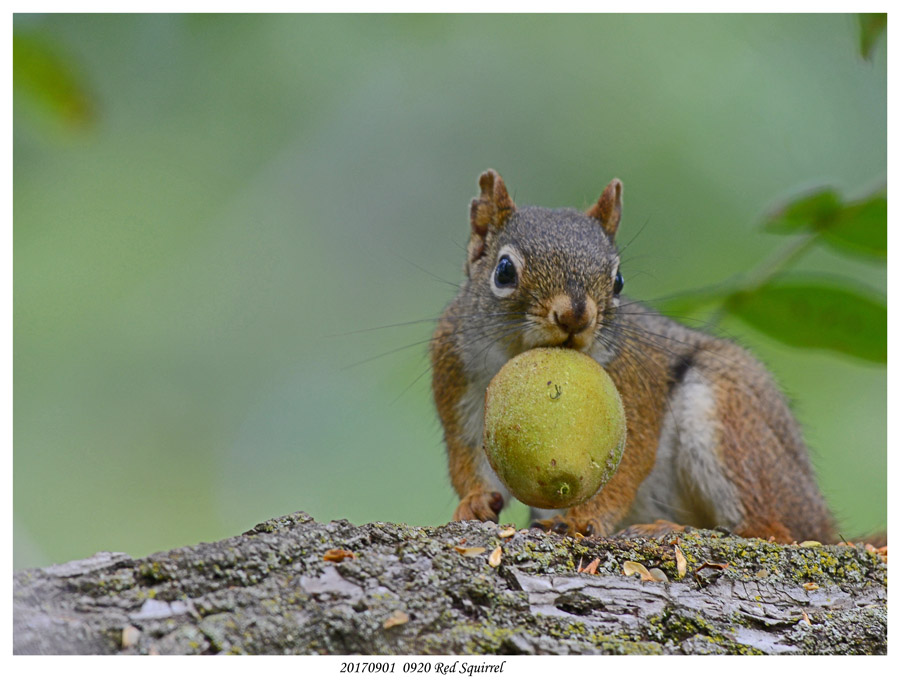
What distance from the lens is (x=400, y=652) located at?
1787 millimetres

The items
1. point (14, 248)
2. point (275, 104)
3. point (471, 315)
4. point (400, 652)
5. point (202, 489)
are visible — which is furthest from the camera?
point (202, 489)

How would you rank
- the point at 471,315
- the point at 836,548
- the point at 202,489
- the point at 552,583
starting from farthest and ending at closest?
the point at 202,489 < the point at 471,315 < the point at 836,548 < the point at 552,583

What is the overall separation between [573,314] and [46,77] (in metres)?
1.31

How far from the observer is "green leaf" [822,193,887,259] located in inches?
78.4

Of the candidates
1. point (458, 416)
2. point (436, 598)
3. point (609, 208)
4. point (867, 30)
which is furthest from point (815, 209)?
point (458, 416)

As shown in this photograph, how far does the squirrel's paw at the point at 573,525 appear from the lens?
Result: 244cm

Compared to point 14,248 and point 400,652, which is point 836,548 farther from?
point 14,248

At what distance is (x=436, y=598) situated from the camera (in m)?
1.83

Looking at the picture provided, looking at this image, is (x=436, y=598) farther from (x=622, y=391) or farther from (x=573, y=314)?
(x=622, y=391)

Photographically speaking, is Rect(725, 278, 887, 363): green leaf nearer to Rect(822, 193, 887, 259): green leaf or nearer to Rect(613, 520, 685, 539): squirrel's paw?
Rect(822, 193, 887, 259): green leaf

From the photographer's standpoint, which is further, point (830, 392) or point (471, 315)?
point (830, 392)
